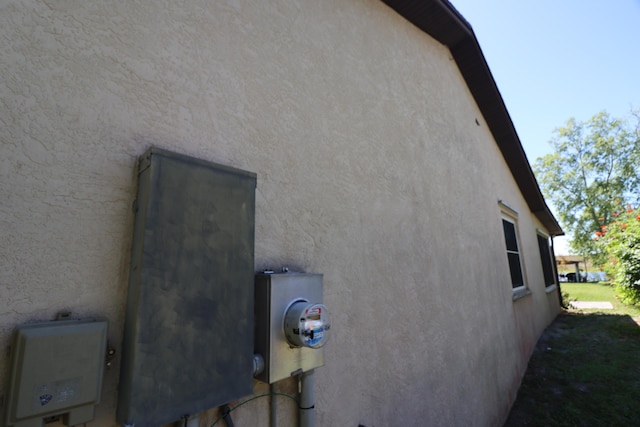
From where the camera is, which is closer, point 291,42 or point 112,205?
point 112,205

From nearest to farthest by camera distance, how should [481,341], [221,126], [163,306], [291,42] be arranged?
1. [163,306]
2. [221,126]
3. [291,42]
4. [481,341]

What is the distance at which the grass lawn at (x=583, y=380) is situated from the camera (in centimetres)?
400

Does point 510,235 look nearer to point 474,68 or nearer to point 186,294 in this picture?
point 474,68

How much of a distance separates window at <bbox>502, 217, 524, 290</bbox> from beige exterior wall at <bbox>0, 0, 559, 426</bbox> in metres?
2.96

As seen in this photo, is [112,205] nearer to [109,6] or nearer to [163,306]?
[163,306]

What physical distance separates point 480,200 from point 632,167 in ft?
79.6

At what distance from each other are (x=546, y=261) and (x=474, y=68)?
9.20 m

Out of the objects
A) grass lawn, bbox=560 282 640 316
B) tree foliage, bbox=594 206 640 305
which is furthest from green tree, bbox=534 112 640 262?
tree foliage, bbox=594 206 640 305

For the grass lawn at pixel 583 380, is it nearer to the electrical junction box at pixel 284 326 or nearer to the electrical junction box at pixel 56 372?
the electrical junction box at pixel 284 326

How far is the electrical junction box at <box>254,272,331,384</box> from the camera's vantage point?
4.53ft

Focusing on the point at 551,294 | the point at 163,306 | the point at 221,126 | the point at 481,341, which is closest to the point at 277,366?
the point at 163,306

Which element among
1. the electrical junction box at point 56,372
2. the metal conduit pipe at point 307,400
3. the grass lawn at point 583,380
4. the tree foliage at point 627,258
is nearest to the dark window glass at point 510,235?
the grass lawn at point 583,380

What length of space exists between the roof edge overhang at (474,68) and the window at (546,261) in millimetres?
3037

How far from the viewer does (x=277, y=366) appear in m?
1.39
